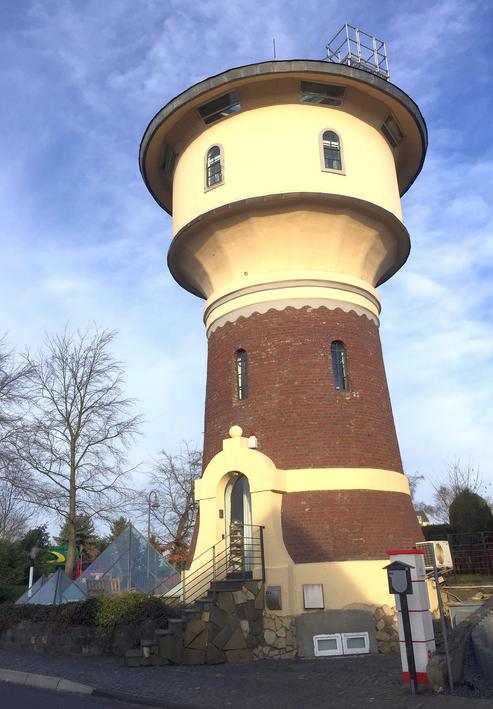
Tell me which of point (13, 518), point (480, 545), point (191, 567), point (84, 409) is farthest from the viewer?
point (13, 518)

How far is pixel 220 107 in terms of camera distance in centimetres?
1605

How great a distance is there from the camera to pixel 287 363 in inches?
577

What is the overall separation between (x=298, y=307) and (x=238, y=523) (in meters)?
5.00

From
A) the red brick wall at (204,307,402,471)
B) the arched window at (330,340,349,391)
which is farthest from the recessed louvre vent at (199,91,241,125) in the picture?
the arched window at (330,340,349,391)

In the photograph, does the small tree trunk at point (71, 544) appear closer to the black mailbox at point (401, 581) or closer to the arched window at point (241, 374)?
the arched window at point (241, 374)

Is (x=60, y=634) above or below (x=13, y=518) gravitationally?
below

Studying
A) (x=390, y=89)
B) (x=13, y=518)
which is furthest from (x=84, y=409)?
(x=13, y=518)

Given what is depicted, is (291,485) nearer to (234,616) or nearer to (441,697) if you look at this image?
(234,616)

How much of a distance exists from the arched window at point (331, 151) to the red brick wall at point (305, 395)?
343 centimetres

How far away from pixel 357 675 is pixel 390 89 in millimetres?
12523

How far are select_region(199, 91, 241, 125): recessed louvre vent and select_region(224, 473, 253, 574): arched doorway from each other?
28.5 feet

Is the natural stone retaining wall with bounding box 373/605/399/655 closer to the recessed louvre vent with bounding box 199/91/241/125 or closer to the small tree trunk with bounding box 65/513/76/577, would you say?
the recessed louvre vent with bounding box 199/91/241/125

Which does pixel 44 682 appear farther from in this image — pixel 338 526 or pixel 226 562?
pixel 338 526

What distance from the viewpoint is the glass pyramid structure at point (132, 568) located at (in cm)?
1805
